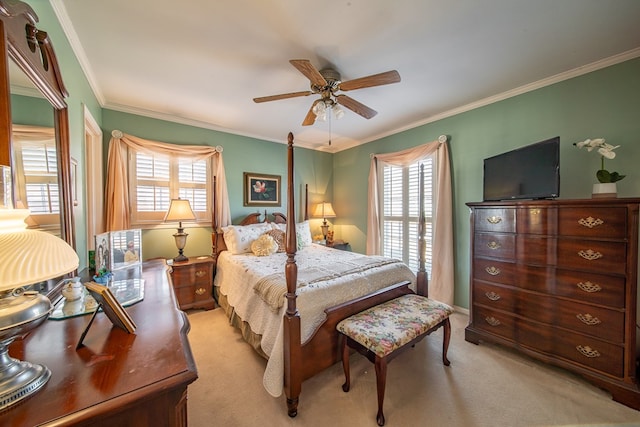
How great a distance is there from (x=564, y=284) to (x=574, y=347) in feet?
1.59

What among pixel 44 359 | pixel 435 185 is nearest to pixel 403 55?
pixel 435 185

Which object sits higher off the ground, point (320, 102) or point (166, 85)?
point (166, 85)

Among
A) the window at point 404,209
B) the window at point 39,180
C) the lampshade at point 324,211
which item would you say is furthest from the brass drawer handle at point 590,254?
the window at point 39,180

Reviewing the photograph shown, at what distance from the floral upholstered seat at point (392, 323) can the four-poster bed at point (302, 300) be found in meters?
0.11

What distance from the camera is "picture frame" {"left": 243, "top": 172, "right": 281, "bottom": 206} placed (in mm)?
3939

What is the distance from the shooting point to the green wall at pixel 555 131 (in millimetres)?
2002

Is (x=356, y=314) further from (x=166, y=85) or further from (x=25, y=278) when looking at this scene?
(x=166, y=85)

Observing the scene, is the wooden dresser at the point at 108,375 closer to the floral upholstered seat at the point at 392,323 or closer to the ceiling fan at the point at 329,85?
the floral upholstered seat at the point at 392,323

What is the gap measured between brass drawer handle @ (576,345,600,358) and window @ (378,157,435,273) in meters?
1.68

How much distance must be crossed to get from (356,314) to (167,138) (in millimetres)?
3404

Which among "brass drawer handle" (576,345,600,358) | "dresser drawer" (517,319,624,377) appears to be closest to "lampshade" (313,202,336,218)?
"dresser drawer" (517,319,624,377)

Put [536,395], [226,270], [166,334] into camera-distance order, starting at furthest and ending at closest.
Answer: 1. [226,270]
2. [536,395]
3. [166,334]

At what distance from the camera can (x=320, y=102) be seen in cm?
219

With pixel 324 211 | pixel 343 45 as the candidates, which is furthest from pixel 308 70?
pixel 324 211
